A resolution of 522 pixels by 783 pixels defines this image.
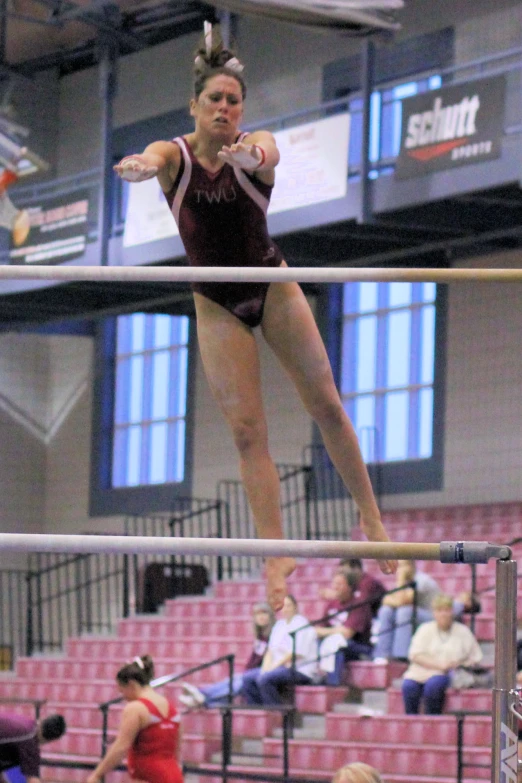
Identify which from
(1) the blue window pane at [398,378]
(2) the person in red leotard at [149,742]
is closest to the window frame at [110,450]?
(1) the blue window pane at [398,378]

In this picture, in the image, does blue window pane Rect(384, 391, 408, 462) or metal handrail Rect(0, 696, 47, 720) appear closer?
metal handrail Rect(0, 696, 47, 720)

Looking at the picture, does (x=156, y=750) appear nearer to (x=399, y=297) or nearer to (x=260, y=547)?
(x=260, y=547)

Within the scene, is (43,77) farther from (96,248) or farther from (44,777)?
(44,777)

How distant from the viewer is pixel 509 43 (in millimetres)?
11117

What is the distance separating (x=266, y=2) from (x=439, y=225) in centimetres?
197

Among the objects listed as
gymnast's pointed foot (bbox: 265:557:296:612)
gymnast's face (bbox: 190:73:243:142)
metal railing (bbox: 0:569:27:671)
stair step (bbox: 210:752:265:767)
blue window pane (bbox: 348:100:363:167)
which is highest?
blue window pane (bbox: 348:100:363:167)

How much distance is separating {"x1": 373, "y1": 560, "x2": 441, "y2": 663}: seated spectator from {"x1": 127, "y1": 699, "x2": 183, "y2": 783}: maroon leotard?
219 centimetres

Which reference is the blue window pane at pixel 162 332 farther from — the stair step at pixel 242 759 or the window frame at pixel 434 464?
the stair step at pixel 242 759

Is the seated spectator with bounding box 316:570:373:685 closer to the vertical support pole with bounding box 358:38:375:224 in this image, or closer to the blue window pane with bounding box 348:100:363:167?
the vertical support pole with bounding box 358:38:375:224

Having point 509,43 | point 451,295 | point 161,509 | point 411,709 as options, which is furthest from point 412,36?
point 411,709

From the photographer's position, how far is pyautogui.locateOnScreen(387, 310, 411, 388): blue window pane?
12.0 meters

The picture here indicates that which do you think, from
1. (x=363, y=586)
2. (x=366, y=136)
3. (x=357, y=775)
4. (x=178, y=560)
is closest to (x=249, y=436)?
(x=357, y=775)

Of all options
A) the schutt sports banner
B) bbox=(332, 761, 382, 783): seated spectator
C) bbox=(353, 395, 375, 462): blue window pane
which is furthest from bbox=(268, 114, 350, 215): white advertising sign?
bbox=(332, 761, 382, 783): seated spectator

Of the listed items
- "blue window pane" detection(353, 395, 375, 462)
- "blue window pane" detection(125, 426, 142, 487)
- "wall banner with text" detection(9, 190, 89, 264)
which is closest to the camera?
"blue window pane" detection(353, 395, 375, 462)
